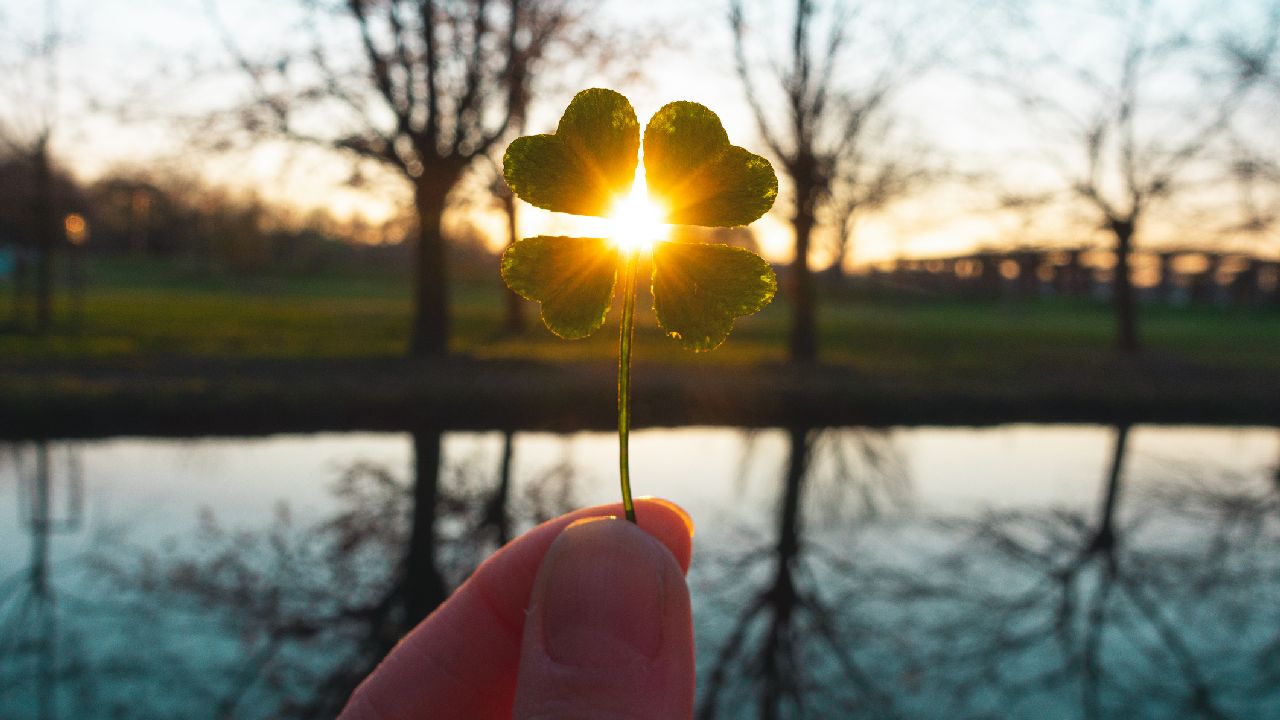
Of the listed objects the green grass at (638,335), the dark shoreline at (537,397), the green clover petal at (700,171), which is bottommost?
the dark shoreline at (537,397)

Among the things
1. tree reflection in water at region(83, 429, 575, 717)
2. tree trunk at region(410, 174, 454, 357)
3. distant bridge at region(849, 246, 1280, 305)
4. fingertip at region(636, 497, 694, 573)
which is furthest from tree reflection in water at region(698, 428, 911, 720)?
distant bridge at region(849, 246, 1280, 305)

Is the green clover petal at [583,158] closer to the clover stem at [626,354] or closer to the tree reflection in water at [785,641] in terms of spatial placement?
the clover stem at [626,354]

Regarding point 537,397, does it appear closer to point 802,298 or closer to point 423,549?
point 423,549

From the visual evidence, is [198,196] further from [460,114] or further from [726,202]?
[726,202]

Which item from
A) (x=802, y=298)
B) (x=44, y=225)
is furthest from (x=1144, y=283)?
(x=44, y=225)

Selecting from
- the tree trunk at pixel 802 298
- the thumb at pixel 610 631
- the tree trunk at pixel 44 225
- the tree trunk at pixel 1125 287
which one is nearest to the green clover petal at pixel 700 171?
the thumb at pixel 610 631

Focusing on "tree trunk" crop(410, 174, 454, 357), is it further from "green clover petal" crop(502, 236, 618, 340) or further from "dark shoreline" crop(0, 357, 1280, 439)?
"green clover petal" crop(502, 236, 618, 340)
